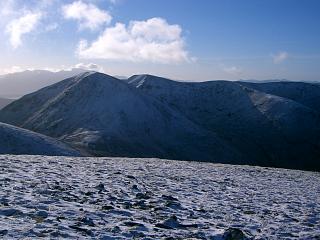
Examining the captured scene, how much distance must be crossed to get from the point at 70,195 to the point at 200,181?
772 cm

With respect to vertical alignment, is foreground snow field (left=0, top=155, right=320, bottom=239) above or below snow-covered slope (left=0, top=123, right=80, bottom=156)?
above

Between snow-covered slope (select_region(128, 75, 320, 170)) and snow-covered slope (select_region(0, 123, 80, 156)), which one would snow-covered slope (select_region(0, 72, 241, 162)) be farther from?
snow-covered slope (select_region(128, 75, 320, 170))

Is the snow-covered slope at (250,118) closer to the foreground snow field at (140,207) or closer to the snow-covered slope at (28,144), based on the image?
the snow-covered slope at (28,144)

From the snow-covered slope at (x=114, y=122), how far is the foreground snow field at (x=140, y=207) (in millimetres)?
42762

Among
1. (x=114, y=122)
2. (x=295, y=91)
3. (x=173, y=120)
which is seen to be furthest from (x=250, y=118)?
(x=114, y=122)

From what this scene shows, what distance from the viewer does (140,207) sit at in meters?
12.8

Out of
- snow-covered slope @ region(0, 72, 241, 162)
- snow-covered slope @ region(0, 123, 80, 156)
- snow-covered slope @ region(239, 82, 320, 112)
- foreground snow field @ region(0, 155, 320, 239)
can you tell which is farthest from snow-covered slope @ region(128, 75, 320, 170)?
foreground snow field @ region(0, 155, 320, 239)

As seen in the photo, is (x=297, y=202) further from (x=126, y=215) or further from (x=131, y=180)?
(x=126, y=215)

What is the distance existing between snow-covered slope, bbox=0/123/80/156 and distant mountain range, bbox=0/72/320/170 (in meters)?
7.18

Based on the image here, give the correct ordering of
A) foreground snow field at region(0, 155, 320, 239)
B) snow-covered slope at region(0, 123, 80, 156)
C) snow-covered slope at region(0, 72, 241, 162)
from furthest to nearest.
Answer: snow-covered slope at region(0, 72, 241, 162), snow-covered slope at region(0, 123, 80, 156), foreground snow field at region(0, 155, 320, 239)

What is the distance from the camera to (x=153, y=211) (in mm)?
12438

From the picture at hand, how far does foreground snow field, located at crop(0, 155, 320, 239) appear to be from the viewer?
32.9ft

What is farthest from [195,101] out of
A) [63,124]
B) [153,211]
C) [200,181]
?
[153,211]

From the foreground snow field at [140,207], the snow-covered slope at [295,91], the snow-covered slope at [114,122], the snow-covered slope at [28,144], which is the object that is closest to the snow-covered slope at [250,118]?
the snow-covered slope at [114,122]
